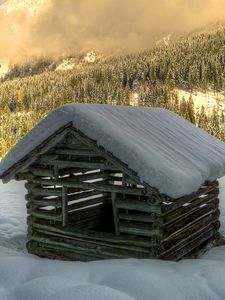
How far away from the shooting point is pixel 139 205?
356 inches

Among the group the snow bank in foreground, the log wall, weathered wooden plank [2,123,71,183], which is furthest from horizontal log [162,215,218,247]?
weathered wooden plank [2,123,71,183]

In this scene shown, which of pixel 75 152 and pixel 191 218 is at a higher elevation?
pixel 75 152

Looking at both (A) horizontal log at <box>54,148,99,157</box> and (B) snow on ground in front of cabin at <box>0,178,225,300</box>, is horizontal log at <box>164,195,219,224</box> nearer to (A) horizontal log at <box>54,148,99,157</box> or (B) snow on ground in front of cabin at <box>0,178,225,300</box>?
(B) snow on ground in front of cabin at <box>0,178,225,300</box>

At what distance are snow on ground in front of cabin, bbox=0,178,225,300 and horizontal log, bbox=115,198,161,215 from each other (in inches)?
39.4

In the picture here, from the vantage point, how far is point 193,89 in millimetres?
153375

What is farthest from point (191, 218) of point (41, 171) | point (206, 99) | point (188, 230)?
point (206, 99)

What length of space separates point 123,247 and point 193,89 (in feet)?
487

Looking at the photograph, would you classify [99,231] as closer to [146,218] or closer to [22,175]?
[146,218]

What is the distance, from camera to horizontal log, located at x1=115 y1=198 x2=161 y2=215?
29.3ft

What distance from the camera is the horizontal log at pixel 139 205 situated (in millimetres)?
8916

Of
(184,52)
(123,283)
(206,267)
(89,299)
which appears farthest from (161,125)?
(184,52)

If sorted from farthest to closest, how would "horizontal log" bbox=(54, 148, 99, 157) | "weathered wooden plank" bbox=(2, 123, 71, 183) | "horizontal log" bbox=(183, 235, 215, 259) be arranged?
"horizontal log" bbox=(183, 235, 215, 259) → "horizontal log" bbox=(54, 148, 99, 157) → "weathered wooden plank" bbox=(2, 123, 71, 183)

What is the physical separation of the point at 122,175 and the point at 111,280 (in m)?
3.01

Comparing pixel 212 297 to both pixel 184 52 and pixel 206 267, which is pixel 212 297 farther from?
pixel 184 52
